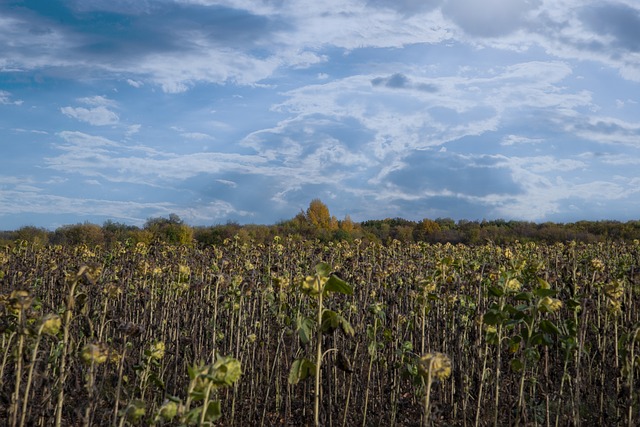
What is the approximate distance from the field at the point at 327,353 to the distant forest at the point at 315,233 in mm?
8665

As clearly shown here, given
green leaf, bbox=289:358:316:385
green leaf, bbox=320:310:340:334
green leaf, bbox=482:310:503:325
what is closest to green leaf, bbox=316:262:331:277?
green leaf, bbox=320:310:340:334

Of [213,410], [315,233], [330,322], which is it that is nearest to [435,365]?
[330,322]

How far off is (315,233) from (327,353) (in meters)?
15.7

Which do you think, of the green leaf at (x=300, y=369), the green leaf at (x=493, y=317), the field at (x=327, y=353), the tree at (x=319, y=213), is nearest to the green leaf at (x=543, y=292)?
the field at (x=327, y=353)

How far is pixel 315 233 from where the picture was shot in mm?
20531

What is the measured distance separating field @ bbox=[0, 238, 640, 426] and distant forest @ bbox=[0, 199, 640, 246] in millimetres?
8665

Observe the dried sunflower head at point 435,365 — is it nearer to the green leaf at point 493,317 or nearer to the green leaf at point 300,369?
the green leaf at point 300,369

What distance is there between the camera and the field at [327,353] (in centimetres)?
288

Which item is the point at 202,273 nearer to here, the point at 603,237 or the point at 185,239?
the point at 185,239

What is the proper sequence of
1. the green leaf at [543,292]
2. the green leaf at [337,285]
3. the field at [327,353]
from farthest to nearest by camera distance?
the green leaf at [543,292] → the field at [327,353] → the green leaf at [337,285]

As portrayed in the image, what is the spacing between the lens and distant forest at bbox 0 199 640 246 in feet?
59.8

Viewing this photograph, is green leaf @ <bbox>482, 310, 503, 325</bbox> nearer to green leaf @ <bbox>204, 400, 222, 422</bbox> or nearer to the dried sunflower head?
the dried sunflower head

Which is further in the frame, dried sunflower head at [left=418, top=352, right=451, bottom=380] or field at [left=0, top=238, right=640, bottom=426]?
field at [left=0, top=238, right=640, bottom=426]

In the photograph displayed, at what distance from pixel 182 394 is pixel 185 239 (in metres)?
12.8
